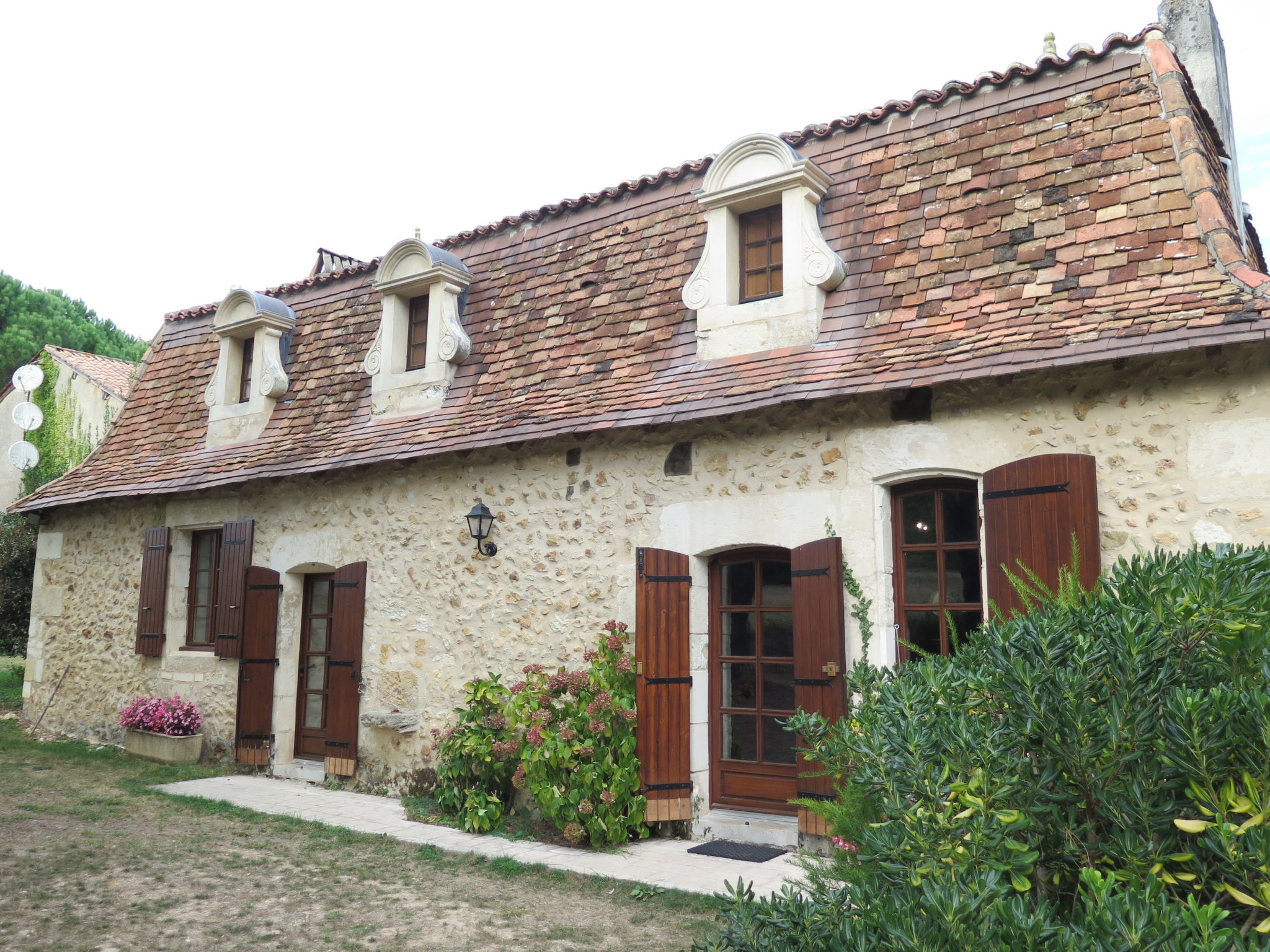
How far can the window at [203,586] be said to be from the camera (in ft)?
34.2

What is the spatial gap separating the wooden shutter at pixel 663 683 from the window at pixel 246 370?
20.4 feet

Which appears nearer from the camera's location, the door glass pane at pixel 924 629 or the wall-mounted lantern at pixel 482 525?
the door glass pane at pixel 924 629

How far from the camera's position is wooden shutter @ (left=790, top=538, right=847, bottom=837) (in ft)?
20.0

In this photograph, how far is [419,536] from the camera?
8.54 meters

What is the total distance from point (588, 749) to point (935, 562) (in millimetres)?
2651

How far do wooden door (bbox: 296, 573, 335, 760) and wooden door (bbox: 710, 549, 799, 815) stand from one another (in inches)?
171

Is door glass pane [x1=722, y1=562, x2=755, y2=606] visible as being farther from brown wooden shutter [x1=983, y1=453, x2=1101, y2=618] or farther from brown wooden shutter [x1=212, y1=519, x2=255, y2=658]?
brown wooden shutter [x1=212, y1=519, x2=255, y2=658]

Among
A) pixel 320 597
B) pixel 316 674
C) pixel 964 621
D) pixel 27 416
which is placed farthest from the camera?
pixel 27 416

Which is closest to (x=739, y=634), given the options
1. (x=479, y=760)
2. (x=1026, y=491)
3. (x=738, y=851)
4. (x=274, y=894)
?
(x=738, y=851)

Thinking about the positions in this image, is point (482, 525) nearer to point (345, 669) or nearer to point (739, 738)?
point (345, 669)

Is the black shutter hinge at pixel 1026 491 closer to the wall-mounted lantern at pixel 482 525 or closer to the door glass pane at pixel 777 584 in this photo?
the door glass pane at pixel 777 584

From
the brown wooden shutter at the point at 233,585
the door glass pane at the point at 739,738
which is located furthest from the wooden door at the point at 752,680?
the brown wooden shutter at the point at 233,585

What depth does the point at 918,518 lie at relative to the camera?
20.6 ft

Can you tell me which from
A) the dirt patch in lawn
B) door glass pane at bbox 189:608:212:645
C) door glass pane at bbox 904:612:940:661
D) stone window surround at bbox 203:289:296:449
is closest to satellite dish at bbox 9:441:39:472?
stone window surround at bbox 203:289:296:449
